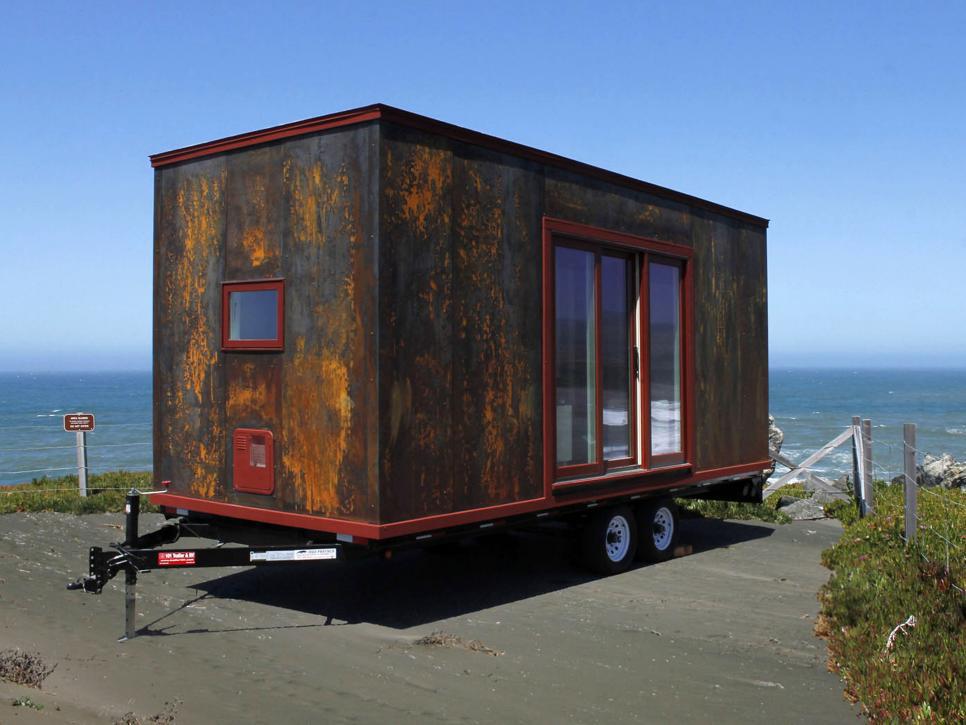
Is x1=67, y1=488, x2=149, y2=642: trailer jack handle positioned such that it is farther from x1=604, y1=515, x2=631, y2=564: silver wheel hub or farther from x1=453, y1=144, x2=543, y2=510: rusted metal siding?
x1=604, y1=515, x2=631, y2=564: silver wheel hub

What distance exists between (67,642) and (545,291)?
4.81 meters

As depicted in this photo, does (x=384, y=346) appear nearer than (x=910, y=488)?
Yes

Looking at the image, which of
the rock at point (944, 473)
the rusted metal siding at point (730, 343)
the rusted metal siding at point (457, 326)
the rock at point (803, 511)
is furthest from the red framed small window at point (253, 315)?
the rock at point (944, 473)

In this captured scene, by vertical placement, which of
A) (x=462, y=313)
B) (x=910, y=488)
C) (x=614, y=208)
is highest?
(x=614, y=208)

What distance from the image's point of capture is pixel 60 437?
5784 centimetres

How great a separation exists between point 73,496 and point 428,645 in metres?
9.19

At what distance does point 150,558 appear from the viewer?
23.3 ft

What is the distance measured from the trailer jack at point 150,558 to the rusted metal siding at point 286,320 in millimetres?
438

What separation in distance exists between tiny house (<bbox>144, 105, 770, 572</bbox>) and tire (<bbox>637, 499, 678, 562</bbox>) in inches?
20.1

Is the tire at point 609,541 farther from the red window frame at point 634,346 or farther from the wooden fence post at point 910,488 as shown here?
the wooden fence post at point 910,488

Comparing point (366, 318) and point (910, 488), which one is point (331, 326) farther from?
point (910, 488)

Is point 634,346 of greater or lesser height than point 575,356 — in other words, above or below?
above

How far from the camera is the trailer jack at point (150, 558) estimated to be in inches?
276

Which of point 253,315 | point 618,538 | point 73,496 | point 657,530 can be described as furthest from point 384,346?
point 73,496
